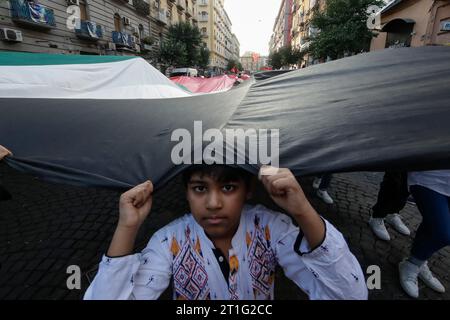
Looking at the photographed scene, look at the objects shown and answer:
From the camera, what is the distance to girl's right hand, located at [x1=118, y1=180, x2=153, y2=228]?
1.00 m

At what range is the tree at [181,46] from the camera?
67.5ft

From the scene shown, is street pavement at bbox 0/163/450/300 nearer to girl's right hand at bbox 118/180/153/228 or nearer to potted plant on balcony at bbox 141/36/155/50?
girl's right hand at bbox 118/180/153/228

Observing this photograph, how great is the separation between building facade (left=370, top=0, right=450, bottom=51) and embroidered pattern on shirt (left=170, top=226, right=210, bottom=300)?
Answer: 11.0 m

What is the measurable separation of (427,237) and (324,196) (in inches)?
70.2

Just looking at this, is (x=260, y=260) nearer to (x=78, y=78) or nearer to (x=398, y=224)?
(x=398, y=224)

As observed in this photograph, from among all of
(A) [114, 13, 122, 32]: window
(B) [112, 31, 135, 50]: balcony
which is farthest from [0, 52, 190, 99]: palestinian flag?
(A) [114, 13, 122, 32]: window

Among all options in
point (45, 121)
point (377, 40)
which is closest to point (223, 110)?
point (45, 121)

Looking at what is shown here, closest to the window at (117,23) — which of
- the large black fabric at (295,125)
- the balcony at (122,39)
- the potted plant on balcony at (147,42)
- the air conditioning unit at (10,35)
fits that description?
the balcony at (122,39)

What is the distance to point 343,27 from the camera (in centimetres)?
1300

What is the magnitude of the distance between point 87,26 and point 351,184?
1521 centimetres

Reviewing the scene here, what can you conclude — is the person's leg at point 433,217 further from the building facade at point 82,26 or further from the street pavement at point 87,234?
the building facade at point 82,26

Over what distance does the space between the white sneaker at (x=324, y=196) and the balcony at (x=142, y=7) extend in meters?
20.3

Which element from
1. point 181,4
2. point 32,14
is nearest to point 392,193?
point 32,14
